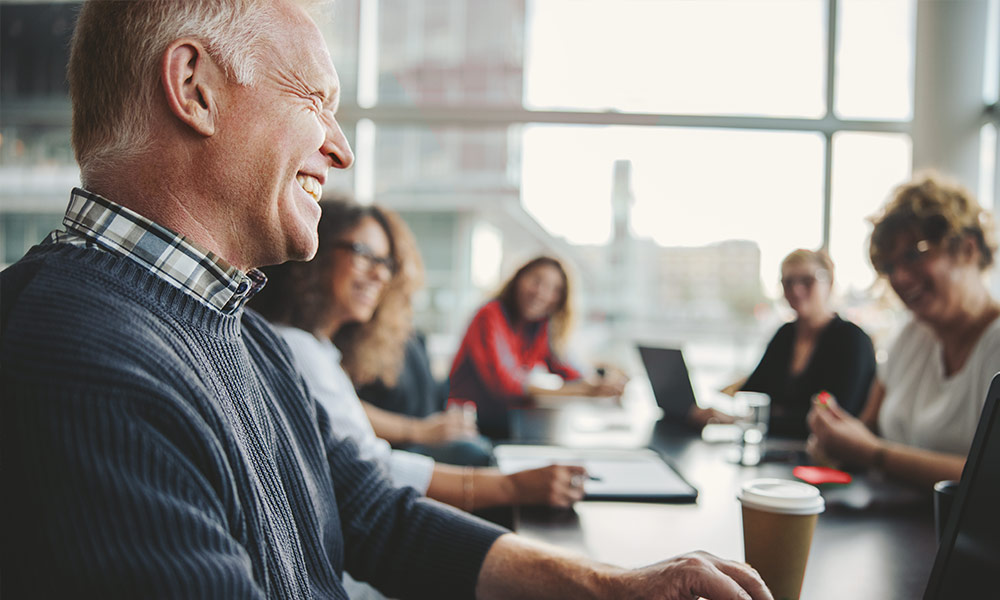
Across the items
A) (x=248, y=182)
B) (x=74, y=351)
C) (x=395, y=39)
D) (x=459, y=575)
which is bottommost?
(x=459, y=575)

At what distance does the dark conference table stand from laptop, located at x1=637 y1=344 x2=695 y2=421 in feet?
1.92

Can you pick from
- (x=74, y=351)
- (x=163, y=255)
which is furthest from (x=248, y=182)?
(x=74, y=351)

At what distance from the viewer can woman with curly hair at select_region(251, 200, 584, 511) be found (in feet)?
4.65

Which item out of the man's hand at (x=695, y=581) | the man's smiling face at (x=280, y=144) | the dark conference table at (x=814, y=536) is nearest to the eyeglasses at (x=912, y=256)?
the dark conference table at (x=814, y=536)

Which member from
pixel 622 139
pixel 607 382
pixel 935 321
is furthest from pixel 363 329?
pixel 622 139

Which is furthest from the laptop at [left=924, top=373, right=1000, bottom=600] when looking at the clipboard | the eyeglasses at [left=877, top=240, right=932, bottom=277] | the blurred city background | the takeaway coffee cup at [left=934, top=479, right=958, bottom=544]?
the blurred city background

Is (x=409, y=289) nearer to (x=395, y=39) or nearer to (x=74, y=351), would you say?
(x=74, y=351)

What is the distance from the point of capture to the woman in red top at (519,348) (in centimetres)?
309

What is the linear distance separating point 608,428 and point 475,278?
2091 mm

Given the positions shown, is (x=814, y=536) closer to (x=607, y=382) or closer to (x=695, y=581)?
(x=695, y=581)

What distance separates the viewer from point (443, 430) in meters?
2.35

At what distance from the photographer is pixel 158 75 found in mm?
784

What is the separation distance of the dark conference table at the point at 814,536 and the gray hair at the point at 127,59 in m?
0.83

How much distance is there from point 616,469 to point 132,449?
116cm
